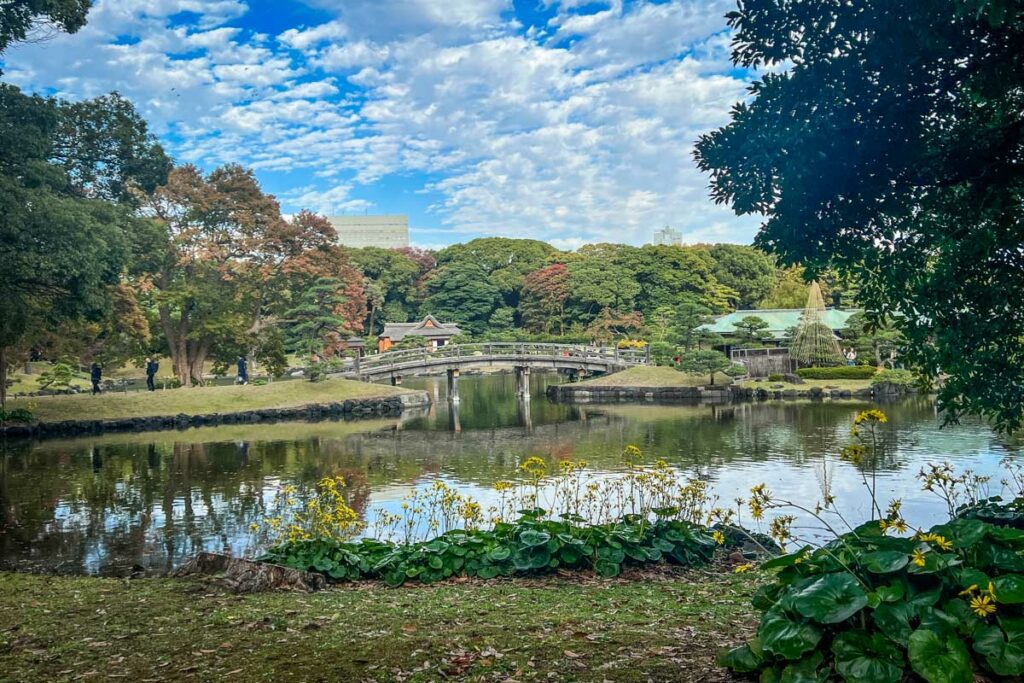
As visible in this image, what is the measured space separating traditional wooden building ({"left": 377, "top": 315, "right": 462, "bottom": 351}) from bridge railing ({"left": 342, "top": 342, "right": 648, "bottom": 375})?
15.2 meters

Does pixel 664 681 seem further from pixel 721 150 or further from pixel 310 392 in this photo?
pixel 310 392

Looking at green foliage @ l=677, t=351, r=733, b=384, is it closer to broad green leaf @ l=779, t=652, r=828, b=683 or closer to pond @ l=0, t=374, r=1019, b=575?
pond @ l=0, t=374, r=1019, b=575

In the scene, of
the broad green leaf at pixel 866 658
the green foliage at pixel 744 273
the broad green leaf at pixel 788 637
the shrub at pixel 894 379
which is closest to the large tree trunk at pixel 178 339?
the shrub at pixel 894 379

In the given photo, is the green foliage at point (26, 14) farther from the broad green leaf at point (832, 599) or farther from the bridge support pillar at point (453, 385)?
the bridge support pillar at point (453, 385)

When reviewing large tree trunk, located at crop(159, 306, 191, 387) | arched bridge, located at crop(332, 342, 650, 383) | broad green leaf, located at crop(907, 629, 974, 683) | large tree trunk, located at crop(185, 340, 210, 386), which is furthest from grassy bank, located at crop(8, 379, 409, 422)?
broad green leaf, located at crop(907, 629, 974, 683)

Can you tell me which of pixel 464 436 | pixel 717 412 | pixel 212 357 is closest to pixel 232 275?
pixel 212 357

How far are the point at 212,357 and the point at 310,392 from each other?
5.36 metres

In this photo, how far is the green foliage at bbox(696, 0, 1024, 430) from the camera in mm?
4332

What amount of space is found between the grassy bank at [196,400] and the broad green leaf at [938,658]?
80.9ft

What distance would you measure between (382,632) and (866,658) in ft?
8.31

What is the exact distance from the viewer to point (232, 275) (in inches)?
1114

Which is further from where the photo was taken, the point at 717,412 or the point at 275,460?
the point at 717,412

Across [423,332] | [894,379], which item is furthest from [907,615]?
[423,332]

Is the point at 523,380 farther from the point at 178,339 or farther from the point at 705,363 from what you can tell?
the point at 178,339
